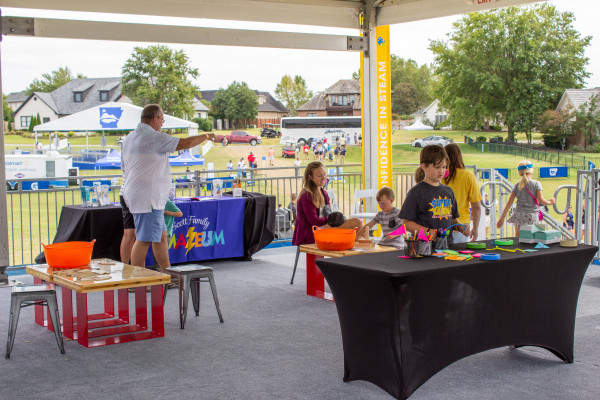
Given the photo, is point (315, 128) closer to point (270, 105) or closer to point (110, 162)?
point (270, 105)

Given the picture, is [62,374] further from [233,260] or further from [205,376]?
[233,260]

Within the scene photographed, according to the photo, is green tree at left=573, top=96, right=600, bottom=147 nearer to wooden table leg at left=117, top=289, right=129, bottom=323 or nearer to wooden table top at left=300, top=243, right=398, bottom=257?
wooden table top at left=300, top=243, right=398, bottom=257

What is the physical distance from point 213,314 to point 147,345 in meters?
1.03

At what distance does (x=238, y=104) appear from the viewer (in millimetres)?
40062

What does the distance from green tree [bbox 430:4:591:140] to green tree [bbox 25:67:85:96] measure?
34.0 metres

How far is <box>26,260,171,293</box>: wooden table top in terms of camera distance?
4465mm

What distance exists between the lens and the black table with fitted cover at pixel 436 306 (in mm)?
3479

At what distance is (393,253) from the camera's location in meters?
4.01

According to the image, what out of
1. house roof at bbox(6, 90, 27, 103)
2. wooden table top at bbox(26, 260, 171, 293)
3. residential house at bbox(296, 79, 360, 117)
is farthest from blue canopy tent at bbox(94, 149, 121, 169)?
house roof at bbox(6, 90, 27, 103)

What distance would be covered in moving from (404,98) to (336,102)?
1041cm

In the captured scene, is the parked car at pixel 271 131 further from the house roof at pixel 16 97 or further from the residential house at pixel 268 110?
the house roof at pixel 16 97

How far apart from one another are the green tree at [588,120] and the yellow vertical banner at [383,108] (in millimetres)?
36417

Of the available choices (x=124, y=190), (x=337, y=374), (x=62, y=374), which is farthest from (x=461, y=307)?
(x=124, y=190)

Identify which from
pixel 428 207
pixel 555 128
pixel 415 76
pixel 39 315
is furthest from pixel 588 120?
pixel 39 315
